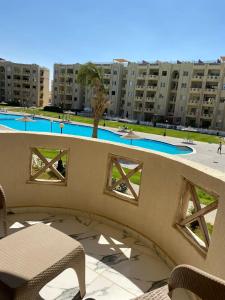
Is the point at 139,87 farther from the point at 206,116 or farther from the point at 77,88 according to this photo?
the point at 77,88

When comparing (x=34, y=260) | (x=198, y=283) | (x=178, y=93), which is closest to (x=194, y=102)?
(x=178, y=93)

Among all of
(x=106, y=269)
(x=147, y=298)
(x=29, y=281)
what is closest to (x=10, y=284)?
(x=29, y=281)

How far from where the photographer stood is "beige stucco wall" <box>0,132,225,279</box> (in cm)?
407

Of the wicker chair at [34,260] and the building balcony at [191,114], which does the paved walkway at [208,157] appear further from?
the building balcony at [191,114]

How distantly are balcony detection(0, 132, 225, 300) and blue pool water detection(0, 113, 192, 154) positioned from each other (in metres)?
25.9

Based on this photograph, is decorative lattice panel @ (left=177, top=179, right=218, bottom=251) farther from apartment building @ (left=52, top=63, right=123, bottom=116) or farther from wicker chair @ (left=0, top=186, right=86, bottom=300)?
apartment building @ (left=52, top=63, right=123, bottom=116)

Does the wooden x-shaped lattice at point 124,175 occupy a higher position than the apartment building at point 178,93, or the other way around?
the apartment building at point 178,93

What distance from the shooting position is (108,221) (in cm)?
528

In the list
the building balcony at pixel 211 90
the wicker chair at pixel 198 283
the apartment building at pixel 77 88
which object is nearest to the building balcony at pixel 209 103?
the building balcony at pixel 211 90

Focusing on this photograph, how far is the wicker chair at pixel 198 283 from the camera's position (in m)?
1.72

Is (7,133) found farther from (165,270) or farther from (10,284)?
(165,270)

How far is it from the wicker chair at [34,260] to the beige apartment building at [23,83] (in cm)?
8501

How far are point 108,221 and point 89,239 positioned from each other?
687mm

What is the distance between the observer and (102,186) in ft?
17.4
